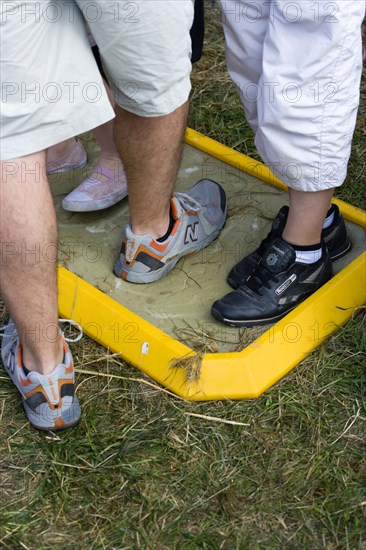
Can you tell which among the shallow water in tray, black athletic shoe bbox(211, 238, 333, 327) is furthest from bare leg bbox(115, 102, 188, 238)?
black athletic shoe bbox(211, 238, 333, 327)

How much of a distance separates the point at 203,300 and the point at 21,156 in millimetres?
823

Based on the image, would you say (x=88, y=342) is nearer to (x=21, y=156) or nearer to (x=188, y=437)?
(x=188, y=437)

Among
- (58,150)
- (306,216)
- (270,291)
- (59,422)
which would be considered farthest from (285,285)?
(58,150)

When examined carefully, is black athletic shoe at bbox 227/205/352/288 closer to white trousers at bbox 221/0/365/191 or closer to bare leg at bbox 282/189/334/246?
bare leg at bbox 282/189/334/246

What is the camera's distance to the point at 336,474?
205cm

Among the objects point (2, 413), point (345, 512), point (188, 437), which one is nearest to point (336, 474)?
point (345, 512)

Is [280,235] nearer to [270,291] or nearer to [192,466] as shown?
[270,291]

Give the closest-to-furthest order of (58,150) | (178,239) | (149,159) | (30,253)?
(30,253) < (149,159) < (178,239) < (58,150)

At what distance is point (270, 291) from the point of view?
7.93ft

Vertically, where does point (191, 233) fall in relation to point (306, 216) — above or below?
below

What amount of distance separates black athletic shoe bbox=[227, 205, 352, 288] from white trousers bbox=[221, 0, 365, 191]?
0.70 feet

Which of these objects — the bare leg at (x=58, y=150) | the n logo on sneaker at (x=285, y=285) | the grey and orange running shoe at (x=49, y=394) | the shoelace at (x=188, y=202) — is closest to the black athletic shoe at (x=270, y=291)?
the n logo on sneaker at (x=285, y=285)

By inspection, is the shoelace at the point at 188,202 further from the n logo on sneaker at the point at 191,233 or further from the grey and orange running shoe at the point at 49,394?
the grey and orange running shoe at the point at 49,394

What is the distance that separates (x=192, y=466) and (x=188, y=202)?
0.86 meters
